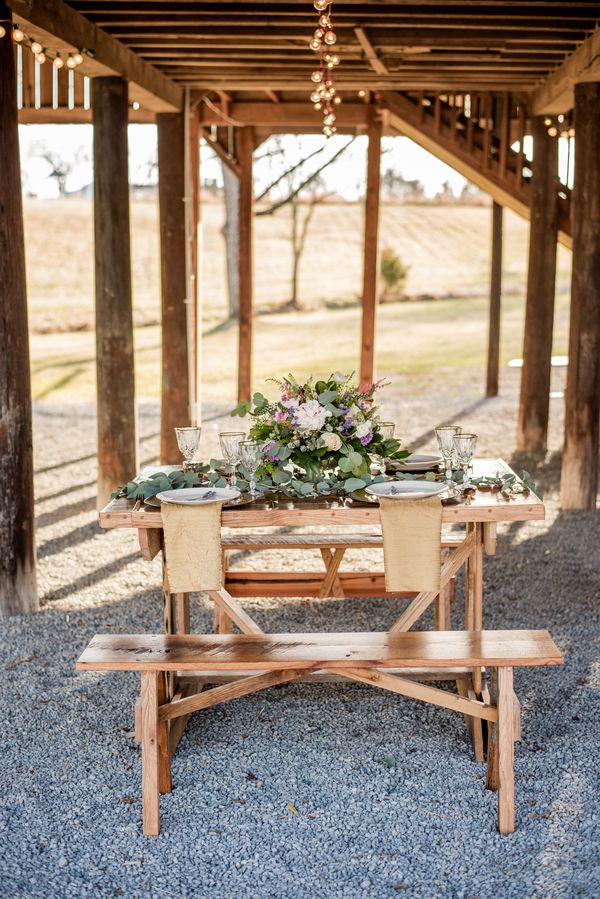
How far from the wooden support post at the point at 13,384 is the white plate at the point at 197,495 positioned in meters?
1.50

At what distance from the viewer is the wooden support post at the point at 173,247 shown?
8.12 m

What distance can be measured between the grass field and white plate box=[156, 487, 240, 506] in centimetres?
1025

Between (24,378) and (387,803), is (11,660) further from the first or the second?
(387,803)

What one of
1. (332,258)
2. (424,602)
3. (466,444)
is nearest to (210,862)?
(424,602)

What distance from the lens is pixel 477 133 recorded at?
30.2 ft

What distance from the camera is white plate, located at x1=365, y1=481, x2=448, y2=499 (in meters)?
3.59

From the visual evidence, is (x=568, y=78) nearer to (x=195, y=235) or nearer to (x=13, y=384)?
(x=195, y=235)

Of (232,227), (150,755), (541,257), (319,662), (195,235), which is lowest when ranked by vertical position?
(150,755)

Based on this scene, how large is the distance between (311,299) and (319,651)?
20704 millimetres

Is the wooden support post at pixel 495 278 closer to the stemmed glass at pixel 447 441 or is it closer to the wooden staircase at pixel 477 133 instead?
the wooden staircase at pixel 477 133

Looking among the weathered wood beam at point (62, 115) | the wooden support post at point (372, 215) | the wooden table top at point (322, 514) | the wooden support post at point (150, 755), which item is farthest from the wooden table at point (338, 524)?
the weathered wood beam at point (62, 115)

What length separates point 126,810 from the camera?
3.29m

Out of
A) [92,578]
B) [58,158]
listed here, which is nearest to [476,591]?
[92,578]

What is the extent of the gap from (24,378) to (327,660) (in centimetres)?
242
